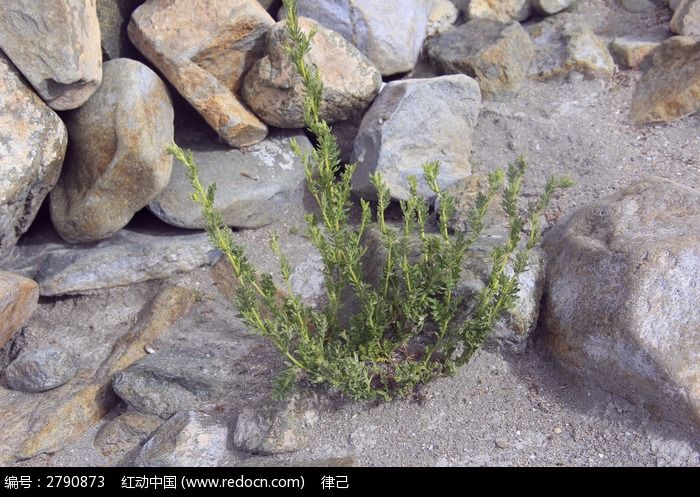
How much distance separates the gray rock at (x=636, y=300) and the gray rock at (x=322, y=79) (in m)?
1.77

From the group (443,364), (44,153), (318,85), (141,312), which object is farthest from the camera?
(141,312)

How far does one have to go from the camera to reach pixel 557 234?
412 centimetres

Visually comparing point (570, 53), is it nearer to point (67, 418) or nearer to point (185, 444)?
point (185, 444)

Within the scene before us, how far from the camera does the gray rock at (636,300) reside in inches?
126

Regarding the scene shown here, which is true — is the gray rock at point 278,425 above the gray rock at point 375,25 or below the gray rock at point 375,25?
below

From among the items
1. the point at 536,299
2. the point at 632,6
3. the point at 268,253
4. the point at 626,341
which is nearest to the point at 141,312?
the point at 268,253

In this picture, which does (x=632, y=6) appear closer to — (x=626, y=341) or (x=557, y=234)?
(x=557, y=234)

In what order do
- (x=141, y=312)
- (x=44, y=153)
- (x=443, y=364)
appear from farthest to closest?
(x=141, y=312), (x=44, y=153), (x=443, y=364)

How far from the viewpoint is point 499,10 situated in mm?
6047

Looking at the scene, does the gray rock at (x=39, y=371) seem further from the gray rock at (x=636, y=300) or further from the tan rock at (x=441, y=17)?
the tan rock at (x=441, y=17)

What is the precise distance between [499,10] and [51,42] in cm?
369

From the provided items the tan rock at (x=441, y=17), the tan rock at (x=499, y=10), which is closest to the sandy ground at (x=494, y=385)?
the tan rock at (x=441, y=17)

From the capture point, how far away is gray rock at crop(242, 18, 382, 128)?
448 cm

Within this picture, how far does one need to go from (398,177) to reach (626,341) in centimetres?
185
